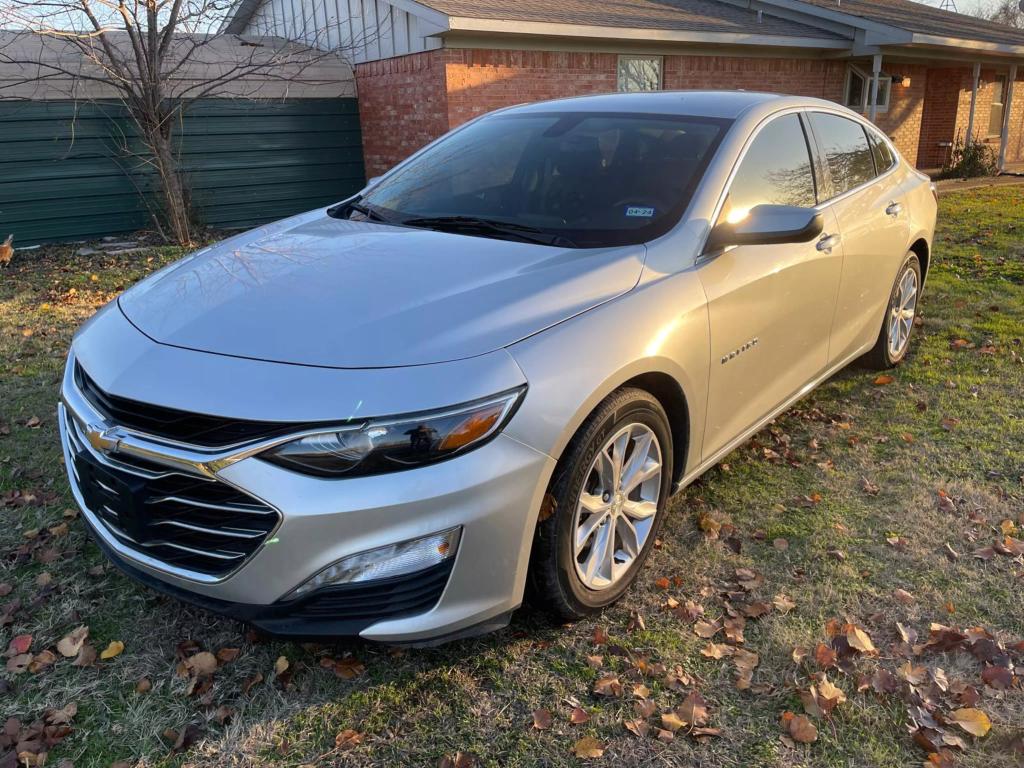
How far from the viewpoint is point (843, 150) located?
4.35m

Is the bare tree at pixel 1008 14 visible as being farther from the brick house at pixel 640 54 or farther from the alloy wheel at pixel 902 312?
the alloy wheel at pixel 902 312

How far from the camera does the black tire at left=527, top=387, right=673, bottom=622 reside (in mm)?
2455

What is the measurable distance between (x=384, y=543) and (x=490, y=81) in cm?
1073

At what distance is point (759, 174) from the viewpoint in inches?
138

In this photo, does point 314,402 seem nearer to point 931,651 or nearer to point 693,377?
point 693,377

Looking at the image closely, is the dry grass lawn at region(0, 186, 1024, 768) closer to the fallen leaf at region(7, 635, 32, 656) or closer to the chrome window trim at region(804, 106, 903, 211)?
the fallen leaf at region(7, 635, 32, 656)

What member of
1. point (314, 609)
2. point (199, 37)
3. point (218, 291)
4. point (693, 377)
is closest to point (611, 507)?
point (693, 377)

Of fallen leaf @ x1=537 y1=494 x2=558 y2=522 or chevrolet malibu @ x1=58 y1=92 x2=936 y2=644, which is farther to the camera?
fallen leaf @ x1=537 y1=494 x2=558 y2=522

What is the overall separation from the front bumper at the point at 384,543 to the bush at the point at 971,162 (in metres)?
18.7

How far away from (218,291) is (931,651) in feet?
8.89

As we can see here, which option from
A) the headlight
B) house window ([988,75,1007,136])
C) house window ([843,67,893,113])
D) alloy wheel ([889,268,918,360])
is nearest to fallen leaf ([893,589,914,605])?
the headlight

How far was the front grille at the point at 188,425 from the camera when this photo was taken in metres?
2.15

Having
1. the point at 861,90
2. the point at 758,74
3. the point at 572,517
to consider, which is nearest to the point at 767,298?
the point at 572,517

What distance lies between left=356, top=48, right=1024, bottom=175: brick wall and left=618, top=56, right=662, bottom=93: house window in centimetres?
18
